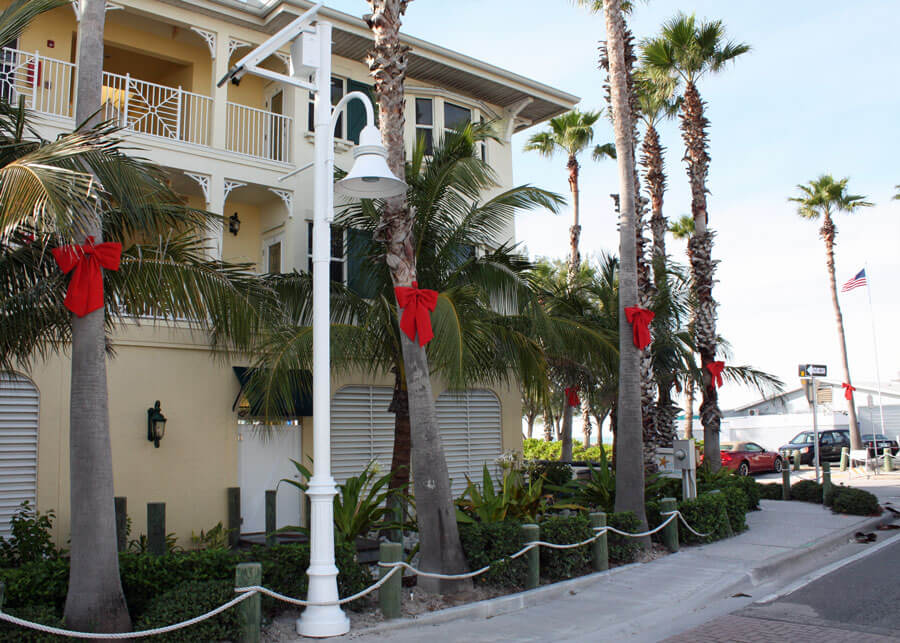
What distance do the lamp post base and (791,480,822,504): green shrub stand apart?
47.0ft

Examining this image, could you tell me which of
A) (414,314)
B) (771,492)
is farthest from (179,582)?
(771,492)

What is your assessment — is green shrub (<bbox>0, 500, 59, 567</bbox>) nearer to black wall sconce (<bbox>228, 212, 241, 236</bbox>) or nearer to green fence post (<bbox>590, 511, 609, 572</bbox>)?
→ black wall sconce (<bbox>228, 212, 241, 236</bbox>)

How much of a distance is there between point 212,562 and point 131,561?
0.78 metres

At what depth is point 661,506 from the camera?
469 inches

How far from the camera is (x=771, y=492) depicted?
19.1 meters

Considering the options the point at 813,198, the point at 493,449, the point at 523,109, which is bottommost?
the point at 493,449

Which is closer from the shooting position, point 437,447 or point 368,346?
point 437,447

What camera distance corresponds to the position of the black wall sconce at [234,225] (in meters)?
15.6

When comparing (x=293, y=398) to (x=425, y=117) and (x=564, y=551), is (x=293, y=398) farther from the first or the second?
(x=425, y=117)

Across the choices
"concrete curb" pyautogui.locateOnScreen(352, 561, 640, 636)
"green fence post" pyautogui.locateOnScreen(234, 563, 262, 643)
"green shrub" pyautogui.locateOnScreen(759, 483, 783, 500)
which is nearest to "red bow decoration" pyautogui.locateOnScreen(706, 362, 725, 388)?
"green shrub" pyautogui.locateOnScreen(759, 483, 783, 500)

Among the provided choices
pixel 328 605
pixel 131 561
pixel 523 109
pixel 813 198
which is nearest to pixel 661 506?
pixel 328 605

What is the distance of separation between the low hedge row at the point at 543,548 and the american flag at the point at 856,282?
26587 mm

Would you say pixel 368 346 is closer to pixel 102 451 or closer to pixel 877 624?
pixel 102 451

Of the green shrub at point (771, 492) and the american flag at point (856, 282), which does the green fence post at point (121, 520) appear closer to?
the green shrub at point (771, 492)
